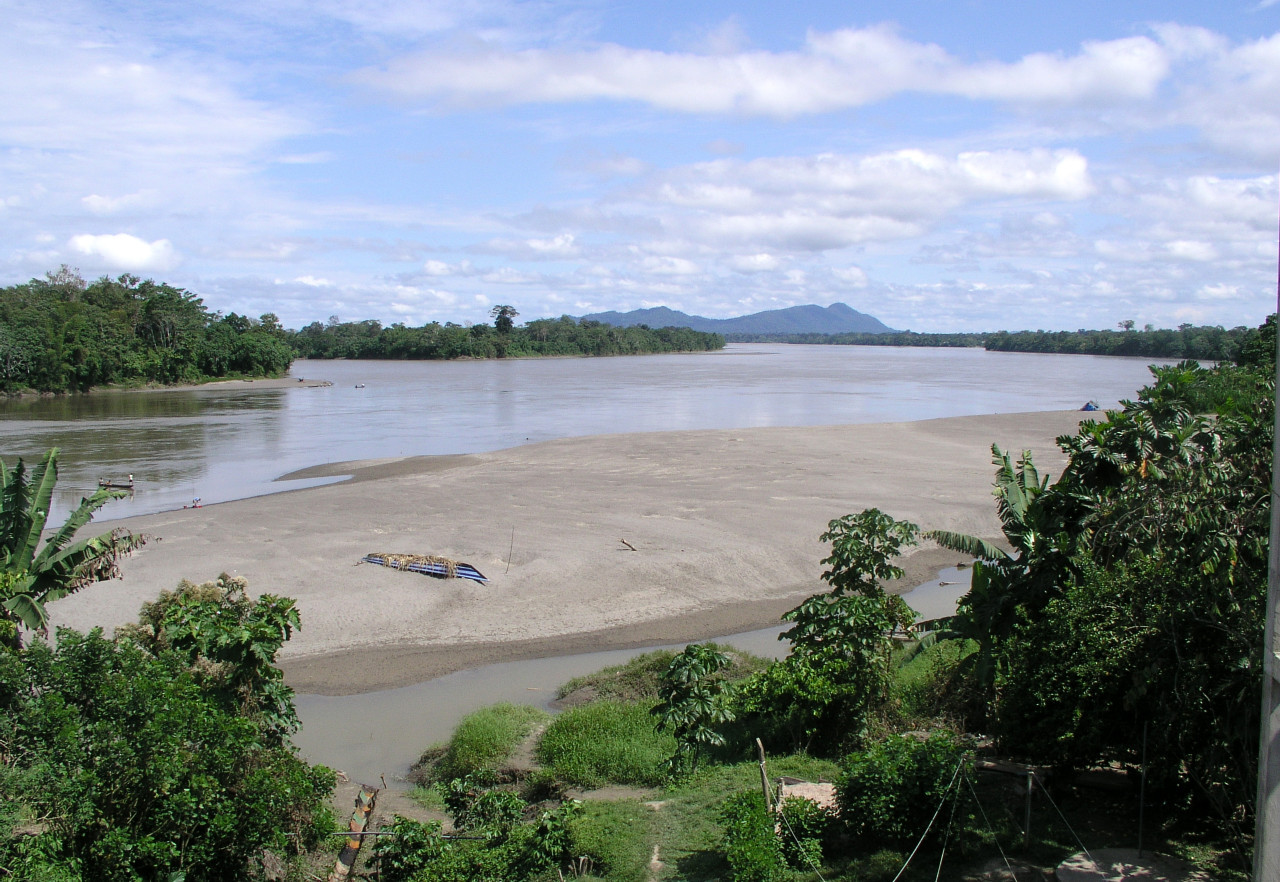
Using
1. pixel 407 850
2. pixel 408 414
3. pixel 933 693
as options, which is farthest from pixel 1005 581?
pixel 408 414

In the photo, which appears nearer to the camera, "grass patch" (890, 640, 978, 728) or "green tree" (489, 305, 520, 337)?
"grass patch" (890, 640, 978, 728)

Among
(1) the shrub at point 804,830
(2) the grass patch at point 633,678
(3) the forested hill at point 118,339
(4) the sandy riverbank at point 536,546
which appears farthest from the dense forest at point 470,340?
(1) the shrub at point 804,830

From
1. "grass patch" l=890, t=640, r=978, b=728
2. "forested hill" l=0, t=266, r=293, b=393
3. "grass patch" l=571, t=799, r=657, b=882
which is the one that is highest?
"forested hill" l=0, t=266, r=293, b=393

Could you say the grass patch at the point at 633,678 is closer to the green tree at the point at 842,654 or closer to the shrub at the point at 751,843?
the green tree at the point at 842,654

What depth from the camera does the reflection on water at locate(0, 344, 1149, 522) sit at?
39125 millimetres

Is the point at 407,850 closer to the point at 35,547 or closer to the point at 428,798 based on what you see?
the point at 428,798

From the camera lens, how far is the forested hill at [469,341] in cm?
15762

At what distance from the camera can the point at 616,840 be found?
9375 mm

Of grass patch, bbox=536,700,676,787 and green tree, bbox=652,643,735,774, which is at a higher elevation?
green tree, bbox=652,643,735,774

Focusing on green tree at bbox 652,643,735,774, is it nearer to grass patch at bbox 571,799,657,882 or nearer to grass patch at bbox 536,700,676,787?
grass patch at bbox 536,700,676,787

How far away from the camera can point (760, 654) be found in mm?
17203

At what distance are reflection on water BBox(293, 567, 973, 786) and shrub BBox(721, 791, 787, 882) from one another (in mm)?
6046

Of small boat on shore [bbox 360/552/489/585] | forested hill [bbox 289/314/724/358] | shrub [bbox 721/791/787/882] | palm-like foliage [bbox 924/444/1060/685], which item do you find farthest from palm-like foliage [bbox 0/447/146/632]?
forested hill [bbox 289/314/724/358]

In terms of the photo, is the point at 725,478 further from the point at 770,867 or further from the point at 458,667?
the point at 770,867
